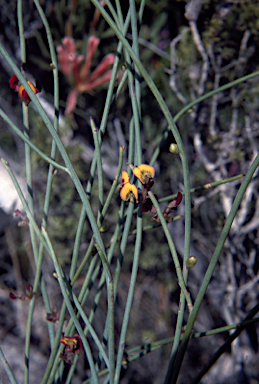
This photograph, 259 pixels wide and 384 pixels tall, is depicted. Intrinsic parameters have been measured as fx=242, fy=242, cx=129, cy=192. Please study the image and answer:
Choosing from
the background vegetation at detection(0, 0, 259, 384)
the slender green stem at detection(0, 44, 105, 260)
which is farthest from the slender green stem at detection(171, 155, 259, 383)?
the background vegetation at detection(0, 0, 259, 384)

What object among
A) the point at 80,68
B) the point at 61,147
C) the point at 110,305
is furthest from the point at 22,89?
the point at 80,68

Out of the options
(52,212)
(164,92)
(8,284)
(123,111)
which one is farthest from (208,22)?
(8,284)

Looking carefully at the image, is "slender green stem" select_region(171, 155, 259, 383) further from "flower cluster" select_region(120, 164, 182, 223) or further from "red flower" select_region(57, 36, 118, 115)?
"red flower" select_region(57, 36, 118, 115)

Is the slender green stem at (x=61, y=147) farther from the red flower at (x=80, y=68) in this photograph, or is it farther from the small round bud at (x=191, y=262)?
the red flower at (x=80, y=68)

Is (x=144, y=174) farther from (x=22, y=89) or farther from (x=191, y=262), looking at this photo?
(x=22, y=89)

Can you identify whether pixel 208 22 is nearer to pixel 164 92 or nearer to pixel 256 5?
pixel 256 5

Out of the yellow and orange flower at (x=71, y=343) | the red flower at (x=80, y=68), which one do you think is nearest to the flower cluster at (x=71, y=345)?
the yellow and orange flower at (x=71, y=343)
